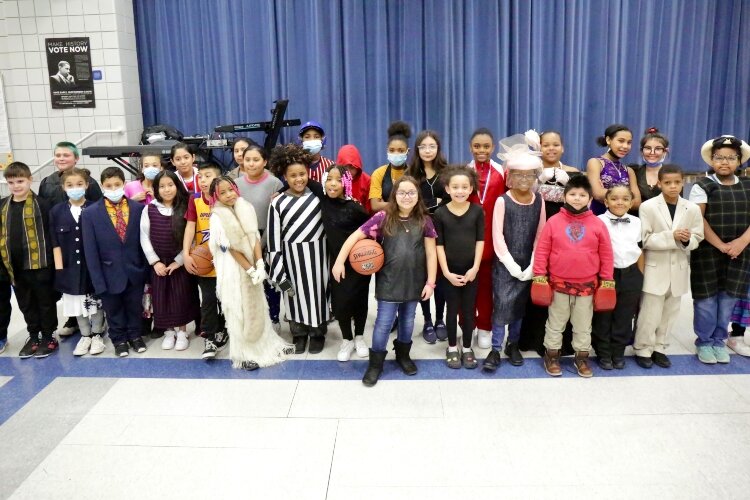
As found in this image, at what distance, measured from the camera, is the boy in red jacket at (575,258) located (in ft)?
9.21

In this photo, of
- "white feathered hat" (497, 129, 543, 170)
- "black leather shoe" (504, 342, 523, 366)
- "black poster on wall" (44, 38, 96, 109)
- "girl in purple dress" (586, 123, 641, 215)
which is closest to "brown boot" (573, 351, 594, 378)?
"black leather shoe" (504, 342, 523, 366)

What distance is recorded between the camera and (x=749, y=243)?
9.71 feet

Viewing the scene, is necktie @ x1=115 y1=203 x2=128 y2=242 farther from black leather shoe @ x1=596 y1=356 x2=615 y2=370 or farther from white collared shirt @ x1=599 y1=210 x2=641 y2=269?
black leather shoe @ x1=596 y1=356 x2=615 y2=370

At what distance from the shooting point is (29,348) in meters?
3.35

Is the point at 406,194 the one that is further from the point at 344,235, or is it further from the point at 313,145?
the point at 313,145

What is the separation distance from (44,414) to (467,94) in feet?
15.4

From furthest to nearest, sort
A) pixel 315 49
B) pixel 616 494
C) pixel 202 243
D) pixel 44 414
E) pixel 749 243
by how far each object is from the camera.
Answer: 1. pixel 315 49
2. pixel 202 243
3. pixel 749 243
4. pixel 44 414
5. pixel 616 494

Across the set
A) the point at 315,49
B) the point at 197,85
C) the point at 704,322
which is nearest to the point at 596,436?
the point at 704,322

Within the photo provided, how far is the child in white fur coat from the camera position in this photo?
9.71ft

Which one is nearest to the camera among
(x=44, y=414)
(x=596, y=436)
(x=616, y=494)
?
(x=616, y=494)

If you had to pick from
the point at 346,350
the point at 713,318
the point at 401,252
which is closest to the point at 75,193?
the point at 346,350

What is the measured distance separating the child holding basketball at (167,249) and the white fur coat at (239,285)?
1.19ft

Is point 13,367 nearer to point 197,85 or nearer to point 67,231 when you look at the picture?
point 67,231

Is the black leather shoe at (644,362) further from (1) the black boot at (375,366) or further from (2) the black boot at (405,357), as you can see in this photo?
(1) the black boot at (375,366)
